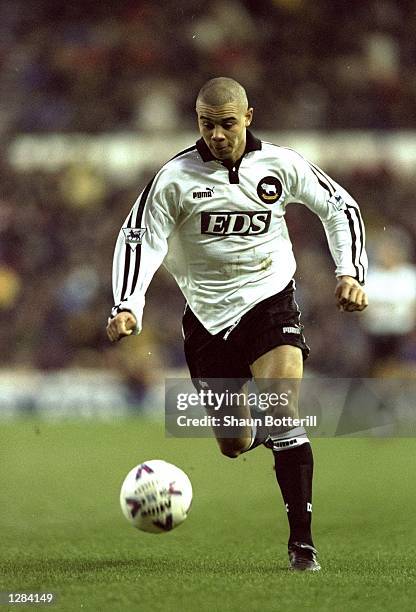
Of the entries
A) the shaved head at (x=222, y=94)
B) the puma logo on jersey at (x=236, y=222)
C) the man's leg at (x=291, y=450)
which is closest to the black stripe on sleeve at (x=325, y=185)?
the puma logo on jersey at (x=236, y=222)

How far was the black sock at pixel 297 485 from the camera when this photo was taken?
4.68 m

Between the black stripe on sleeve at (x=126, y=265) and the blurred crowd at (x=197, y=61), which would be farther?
the blurred crowd at (x=197, y=61)

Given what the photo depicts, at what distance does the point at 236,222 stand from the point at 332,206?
467mm

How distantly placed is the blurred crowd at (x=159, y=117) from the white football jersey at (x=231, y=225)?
23.5 ft

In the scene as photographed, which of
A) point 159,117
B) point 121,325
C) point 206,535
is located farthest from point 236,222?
point 159,117

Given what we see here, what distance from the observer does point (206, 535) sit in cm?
574

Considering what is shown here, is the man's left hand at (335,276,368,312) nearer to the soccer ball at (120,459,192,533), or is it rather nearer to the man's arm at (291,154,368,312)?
the man's arm at (291,154,368,312)

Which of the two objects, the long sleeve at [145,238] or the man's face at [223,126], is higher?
the man's face at [223,126]

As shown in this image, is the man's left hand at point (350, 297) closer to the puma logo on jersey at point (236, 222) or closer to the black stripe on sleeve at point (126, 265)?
the puma logo on jersey at point (236, 222)

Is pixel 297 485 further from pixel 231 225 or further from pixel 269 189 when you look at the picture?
pixel 269 189

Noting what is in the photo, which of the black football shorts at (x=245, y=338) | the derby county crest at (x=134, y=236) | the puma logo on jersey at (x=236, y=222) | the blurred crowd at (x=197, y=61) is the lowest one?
the black football shorts at (x=245, y=338)

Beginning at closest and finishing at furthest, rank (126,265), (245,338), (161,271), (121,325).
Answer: (121,325), (126,265), (245,338), (161,271)

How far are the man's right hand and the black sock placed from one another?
0.82 meters

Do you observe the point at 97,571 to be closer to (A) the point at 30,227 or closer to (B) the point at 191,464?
(B) the point at 191,464
